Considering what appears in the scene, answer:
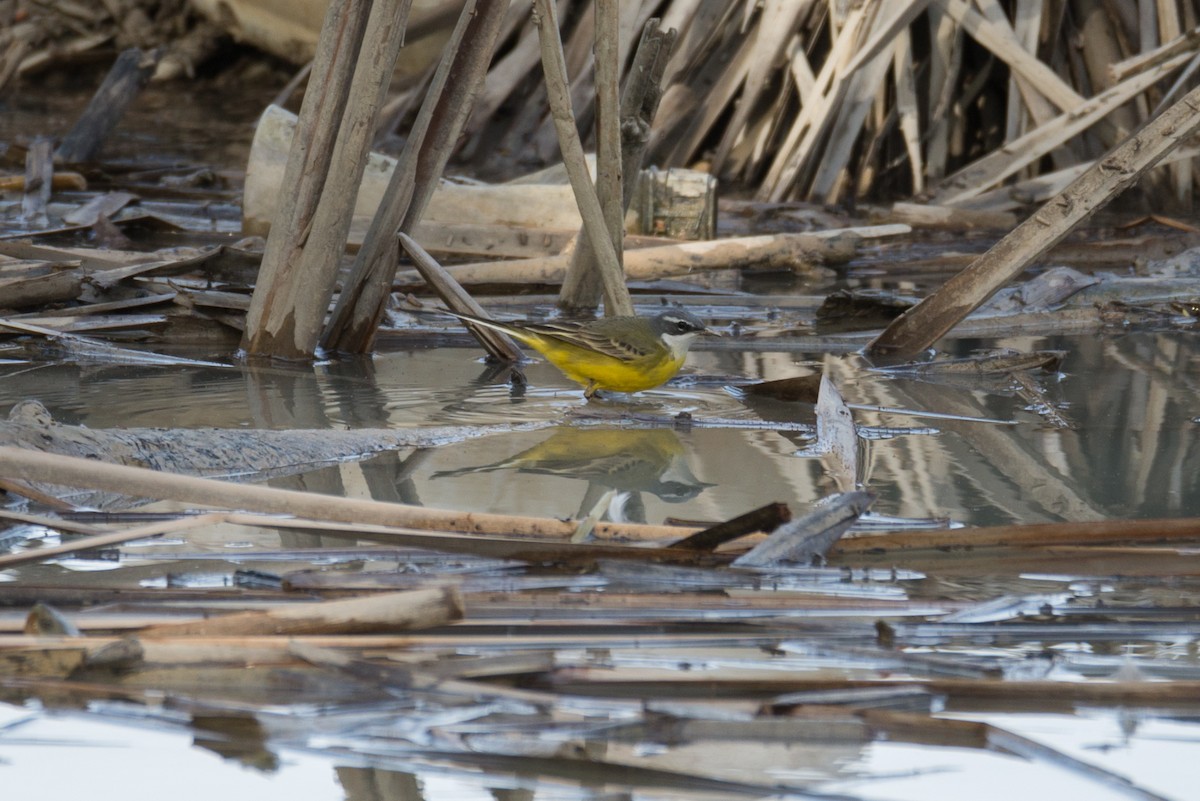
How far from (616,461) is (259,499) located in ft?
4.34

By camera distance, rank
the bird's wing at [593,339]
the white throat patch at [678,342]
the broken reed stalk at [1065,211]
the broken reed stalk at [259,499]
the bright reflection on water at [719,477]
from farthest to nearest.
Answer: the white throat patch at [678,342] < the bird's wing at [593,339] < the broken reed stalk at [1065,211] < the broken reed stalk at [259,499] < the bright reflection on water at [719,477]

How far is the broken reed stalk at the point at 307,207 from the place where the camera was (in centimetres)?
469

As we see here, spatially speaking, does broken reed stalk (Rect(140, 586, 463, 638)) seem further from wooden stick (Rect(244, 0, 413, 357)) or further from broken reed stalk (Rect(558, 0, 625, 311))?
broken reed stalk (Rect(558, 0, 625, 311))

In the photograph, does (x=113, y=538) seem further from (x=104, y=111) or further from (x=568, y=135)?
(x=104, y=111)

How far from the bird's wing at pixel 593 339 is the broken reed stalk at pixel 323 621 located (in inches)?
99.2

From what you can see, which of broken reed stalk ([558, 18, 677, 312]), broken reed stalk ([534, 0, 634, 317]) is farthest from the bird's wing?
broken reed stalk ([558, 18, 677, 312])

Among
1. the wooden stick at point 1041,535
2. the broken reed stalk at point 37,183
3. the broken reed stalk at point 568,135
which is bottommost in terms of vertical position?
the broken reed stalk at point 37,183

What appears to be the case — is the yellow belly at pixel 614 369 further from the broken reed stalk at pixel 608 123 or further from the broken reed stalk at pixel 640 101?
the broken reed stalk at pixel 640 101

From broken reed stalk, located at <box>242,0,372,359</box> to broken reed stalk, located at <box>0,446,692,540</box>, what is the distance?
6.97ft

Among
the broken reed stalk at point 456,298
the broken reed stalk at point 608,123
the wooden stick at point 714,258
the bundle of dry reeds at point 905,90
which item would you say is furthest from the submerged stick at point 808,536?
the bundle of dry reeds at point 905,90

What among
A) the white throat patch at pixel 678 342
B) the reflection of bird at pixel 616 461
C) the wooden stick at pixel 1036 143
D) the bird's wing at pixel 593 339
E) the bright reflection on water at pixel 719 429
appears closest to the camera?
the bright reflection on water at pixel 719 429

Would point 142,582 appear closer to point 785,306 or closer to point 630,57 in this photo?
point 785,306

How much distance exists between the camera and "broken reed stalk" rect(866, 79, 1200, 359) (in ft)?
14.5

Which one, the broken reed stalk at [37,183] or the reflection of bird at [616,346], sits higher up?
the reflection of bird at [616,346]
